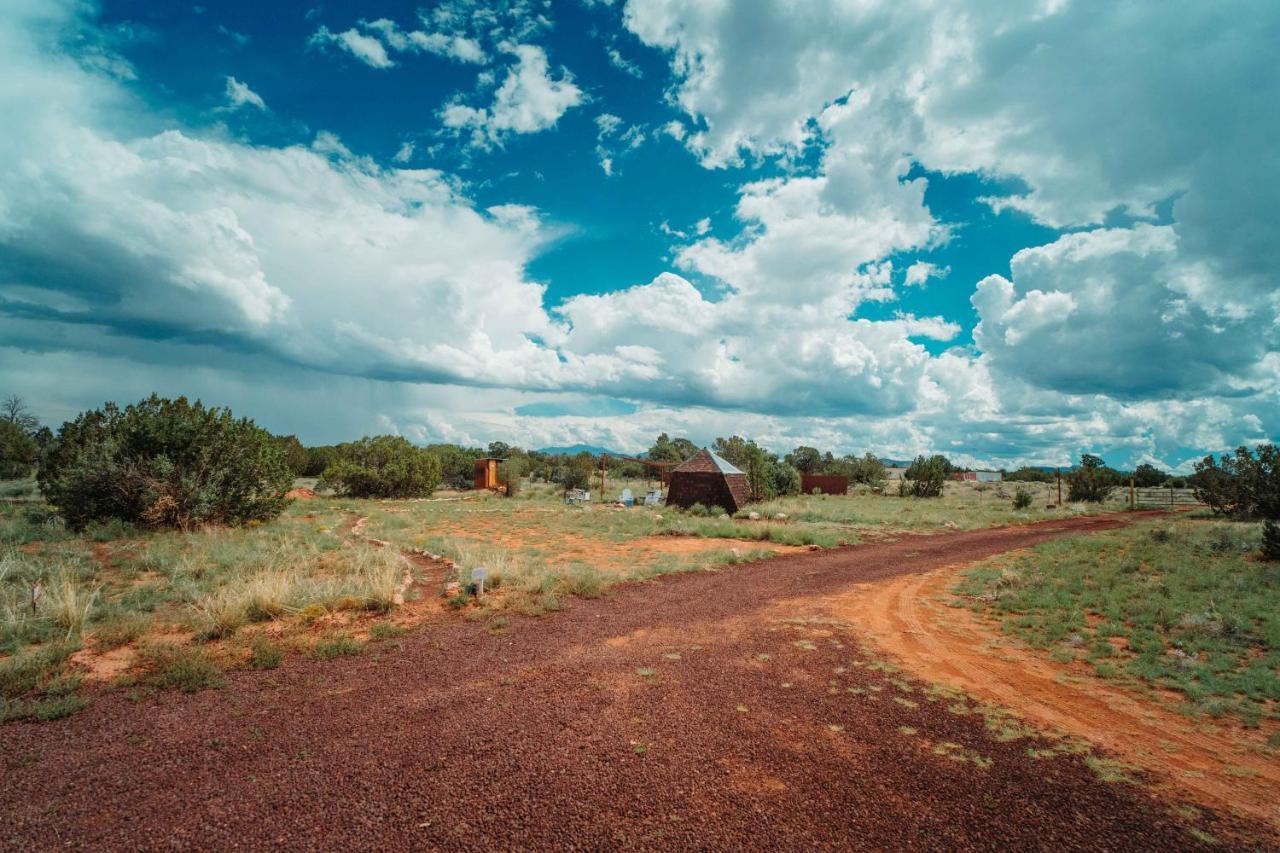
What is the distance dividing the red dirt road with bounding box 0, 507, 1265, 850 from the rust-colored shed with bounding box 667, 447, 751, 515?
72.2 ft

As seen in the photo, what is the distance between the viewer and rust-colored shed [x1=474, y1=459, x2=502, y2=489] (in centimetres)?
4644

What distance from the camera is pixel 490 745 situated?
4824 millimetres

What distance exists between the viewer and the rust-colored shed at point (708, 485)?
95.7 ft

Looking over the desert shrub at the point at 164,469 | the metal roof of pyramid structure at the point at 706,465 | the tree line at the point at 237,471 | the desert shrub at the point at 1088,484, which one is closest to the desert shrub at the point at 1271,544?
the tree line at the point at 237,471

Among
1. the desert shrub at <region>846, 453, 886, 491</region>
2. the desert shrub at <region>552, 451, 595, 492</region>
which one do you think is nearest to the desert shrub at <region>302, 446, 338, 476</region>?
the desert shrub at <region>552, 451, 595, 492</region>

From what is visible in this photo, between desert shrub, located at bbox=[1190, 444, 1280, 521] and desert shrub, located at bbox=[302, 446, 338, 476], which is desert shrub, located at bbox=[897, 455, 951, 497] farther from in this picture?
desert shrub, located at bbox=[302, 446, 338, 476]

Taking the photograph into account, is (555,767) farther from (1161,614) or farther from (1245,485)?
(1245,485)

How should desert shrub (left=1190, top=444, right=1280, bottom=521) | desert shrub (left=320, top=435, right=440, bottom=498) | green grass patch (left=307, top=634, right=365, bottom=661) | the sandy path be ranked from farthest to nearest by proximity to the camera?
desert shrub (left=320, top=435, right=440, bottom=498), desert shrub (left=1190, top=444, right=1280, bottom=521), green grass patch (left=307, top=634, right=365, bottom=661), the sandy path

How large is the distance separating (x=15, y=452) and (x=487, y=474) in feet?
103

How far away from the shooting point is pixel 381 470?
34.9 meters

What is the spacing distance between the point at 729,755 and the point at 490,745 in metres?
2.05

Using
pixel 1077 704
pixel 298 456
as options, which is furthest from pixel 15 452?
pixel 1077 704

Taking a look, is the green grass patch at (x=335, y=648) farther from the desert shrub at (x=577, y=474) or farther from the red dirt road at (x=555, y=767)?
the desert shrub at (x=577, y=474)

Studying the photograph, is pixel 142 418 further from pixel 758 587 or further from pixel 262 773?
pixel 758 587
